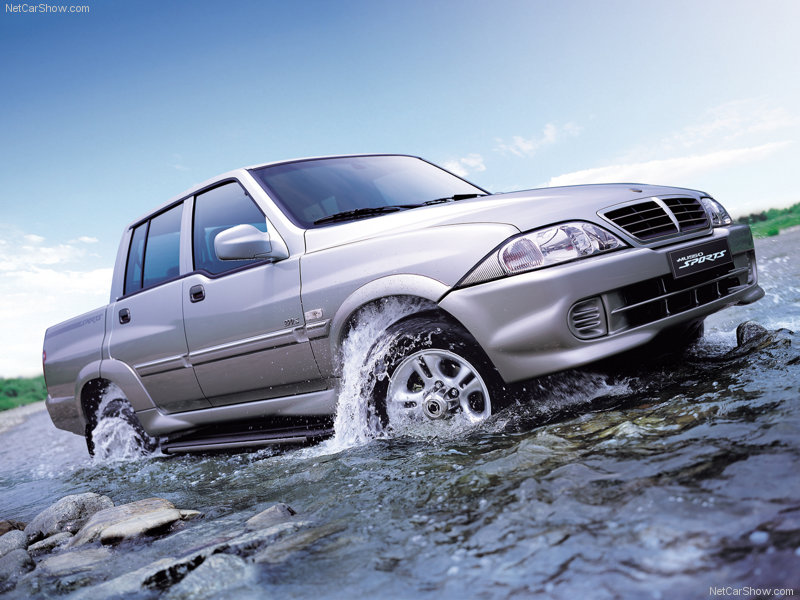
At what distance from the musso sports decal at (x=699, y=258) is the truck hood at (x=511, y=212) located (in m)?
0.34

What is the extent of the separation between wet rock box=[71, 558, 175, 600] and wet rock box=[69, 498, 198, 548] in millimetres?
627

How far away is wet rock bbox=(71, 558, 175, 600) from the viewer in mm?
2029

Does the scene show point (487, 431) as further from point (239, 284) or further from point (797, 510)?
point (239, 284)

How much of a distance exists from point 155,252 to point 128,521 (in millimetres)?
2546

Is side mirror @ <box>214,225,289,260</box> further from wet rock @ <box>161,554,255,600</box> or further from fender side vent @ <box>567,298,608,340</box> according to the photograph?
wet rock @ <box>161,554,255,600</box>

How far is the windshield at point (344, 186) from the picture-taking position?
12.8 feet

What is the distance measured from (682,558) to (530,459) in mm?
954

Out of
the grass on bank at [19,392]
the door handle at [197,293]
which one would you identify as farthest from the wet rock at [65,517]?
the grass on bank at [19,392]

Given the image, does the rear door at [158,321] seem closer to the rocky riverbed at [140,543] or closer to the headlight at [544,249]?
the rocky riverbed at [140,543]

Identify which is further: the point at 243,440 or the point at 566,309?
the point at 243,440

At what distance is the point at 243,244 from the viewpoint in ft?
11.5

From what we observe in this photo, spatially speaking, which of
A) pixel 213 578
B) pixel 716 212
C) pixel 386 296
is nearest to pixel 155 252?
pixel 386 296

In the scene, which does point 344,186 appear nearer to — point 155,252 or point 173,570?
point 155,252

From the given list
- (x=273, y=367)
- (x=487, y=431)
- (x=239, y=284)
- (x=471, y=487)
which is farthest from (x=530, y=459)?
(x=239, y=284)
